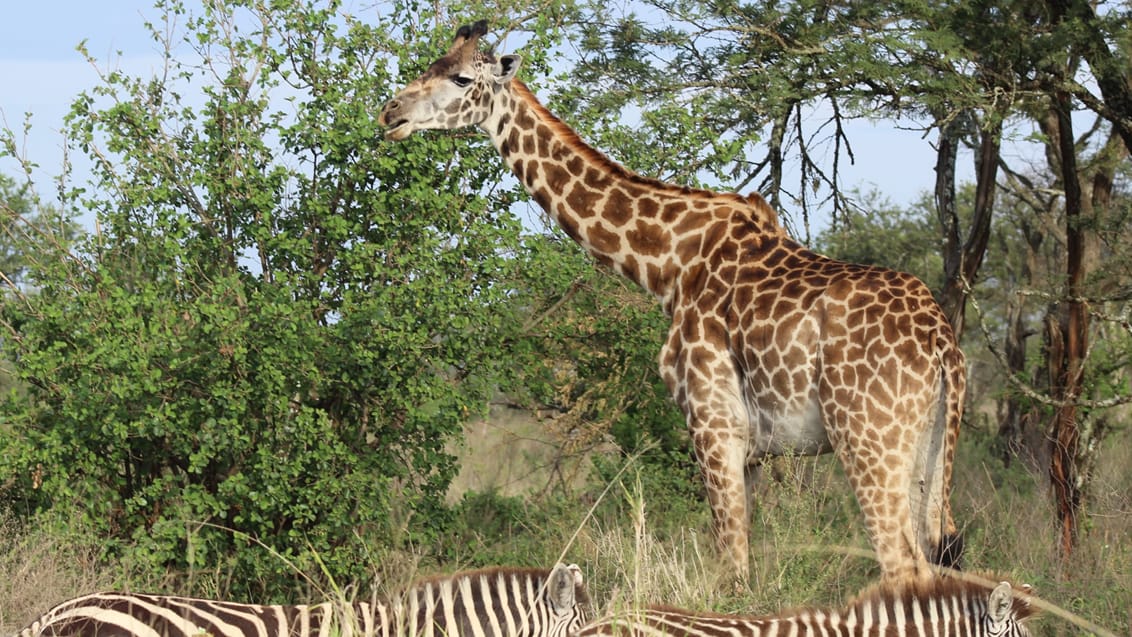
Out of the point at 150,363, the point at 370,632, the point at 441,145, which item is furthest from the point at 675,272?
the point at 370,632

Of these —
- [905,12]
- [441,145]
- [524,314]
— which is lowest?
[524,314]

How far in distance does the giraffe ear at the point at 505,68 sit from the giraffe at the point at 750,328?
0.04 ft

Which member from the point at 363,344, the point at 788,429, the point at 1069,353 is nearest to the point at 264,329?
the point at 363,344

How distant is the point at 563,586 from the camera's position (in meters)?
4.47

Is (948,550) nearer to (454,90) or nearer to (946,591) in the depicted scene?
(946,591)

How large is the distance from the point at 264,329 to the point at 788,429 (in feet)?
9.64

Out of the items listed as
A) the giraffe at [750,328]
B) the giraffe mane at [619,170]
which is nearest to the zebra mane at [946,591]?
the giraffe at [750,328]

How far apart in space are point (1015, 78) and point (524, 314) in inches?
151

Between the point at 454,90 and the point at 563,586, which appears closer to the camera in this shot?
the point at 563,586

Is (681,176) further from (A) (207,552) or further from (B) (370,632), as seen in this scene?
(B) (370,632)

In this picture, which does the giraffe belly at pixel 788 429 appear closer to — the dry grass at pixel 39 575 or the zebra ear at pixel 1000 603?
the zebra ear at pixel 1000 603

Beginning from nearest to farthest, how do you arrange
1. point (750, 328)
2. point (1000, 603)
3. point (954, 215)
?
point (1000, 603)
point (750, 328)
point (954, 215)

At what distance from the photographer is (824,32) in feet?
34.0

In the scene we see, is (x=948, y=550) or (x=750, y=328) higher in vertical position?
(x=750, y=328)
